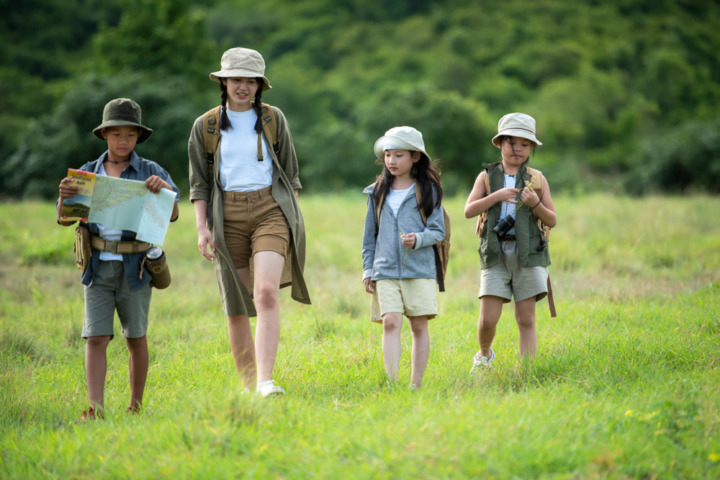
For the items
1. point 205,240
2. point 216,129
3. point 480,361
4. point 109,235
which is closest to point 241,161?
point 216,129

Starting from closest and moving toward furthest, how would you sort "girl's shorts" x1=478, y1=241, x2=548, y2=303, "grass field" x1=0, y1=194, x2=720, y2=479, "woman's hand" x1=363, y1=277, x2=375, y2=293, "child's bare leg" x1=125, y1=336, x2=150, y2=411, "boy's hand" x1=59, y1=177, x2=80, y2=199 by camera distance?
"grass field" x1=0, y1=194, x2=720, y2=479 < "boy's hand" x1=59, y1=177, x2=80, y2=199 < "child's bare leg" x1=125, y1=336, x2=150, y2=411 < "woman's hand" x1=363, y1=277, x2=375, y2=293 < "girl's shorts" x1=478, y1=241, x2=548, y2=303

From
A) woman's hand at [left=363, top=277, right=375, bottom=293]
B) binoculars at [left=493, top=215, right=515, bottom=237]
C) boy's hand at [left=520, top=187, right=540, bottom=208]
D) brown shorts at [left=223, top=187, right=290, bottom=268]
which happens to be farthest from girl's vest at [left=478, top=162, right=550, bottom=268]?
brown shorts at [left=223, top=187, right=290, bottom=268]

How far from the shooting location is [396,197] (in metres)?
5.09

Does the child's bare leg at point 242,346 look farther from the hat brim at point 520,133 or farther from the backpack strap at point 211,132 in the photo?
the hat brim at point 520,133

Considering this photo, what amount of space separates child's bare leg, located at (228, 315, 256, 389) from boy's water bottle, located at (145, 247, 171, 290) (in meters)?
0.60

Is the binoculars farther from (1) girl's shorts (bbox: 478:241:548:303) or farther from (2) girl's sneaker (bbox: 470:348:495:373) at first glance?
(2) girl's sneaker (bbox: 470:348:495:373)

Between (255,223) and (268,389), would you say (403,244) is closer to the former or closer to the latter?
Result: (255,223)

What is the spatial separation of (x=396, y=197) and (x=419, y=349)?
108 centimetres

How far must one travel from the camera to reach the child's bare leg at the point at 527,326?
522 centimetres

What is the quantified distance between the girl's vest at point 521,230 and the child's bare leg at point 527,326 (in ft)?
0.99

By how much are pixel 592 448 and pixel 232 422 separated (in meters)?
1.91

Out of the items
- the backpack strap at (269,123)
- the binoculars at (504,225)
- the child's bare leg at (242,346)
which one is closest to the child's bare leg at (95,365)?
the child's bare leg at (242,346)

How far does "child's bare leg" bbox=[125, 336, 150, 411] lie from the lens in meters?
4.73

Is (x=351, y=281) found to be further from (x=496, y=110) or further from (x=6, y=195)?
(x=496, y=110)
